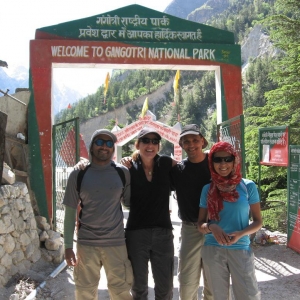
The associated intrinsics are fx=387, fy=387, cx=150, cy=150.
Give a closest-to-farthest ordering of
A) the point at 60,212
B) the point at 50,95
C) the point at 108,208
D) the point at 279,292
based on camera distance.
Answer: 1. the point at 108,208
2. the point at 279,292
3. the point at 50,95
4. the point at 60,212

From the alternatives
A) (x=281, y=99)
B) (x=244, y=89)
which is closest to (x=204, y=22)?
(x=244, y=89)

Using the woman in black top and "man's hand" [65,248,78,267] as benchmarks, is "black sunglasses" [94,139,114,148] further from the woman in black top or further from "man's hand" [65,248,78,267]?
"man's hand" [65,248,78,267]

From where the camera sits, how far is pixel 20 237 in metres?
5.09

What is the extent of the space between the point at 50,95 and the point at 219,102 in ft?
9.27

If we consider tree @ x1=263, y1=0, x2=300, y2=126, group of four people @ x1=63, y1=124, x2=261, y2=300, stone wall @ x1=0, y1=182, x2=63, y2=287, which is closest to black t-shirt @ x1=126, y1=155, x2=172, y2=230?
group of four people @ x1=63, y1=124, x2=261, y2=300

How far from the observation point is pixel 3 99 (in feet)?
21.1

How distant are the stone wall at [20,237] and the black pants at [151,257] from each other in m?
2.11

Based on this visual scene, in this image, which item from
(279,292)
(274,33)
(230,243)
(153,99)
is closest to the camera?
(230,243)

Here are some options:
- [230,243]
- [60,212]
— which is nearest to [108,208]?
[230,243]

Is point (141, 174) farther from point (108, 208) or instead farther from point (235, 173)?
point (235, 173)

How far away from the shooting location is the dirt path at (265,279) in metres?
4.40

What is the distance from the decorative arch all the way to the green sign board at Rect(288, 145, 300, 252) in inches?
47.1

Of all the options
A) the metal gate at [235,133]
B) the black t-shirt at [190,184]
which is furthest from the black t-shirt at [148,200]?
the metal gate at [235,133]

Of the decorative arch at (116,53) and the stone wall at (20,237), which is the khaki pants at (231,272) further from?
the decorative arch at (116,53)
